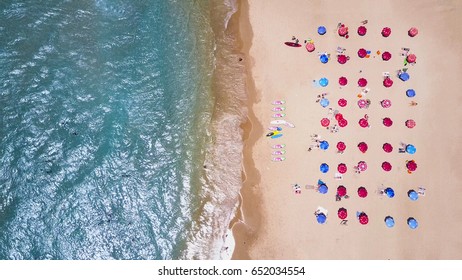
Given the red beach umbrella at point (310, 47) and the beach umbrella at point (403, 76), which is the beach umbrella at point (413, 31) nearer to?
the beach umbrella at point (403, 76)

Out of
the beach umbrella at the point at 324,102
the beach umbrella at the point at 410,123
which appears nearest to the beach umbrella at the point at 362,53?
the beach umbrella at the point at 324,102

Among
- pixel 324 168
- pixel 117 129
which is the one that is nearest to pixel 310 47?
pixel 324 168

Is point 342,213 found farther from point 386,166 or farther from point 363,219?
point 386,166

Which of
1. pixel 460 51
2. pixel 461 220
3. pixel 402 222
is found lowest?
pixel 402 222

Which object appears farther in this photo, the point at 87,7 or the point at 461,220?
the point at 87,7
